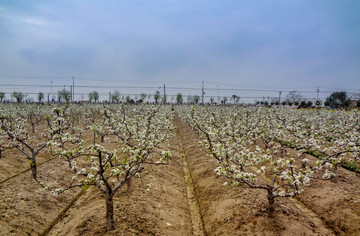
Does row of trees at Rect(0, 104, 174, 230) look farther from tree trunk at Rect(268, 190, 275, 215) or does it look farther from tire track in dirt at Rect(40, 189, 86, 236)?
tree trunk at Rect(268, 190, 275, 215)

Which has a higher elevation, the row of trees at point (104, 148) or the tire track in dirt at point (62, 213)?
the row of trees at point (104, 148)

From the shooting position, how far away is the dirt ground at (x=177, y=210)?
970 centimetres

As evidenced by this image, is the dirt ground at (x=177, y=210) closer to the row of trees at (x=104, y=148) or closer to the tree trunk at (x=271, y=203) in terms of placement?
the tree trunk at (x=271, y=203)

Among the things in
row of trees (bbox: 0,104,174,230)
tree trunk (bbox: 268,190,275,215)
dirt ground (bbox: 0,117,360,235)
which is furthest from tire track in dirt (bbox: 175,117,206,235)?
tree trunk (bbox: 268,190,275,215)

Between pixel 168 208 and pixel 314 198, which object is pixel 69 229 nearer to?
pixel 168 208

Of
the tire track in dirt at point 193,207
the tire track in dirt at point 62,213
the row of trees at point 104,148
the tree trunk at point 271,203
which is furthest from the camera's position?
the tire track in dirt at point 193,207

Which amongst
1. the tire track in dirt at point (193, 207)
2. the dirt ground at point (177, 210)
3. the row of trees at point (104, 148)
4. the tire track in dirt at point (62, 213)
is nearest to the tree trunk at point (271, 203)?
the dirt ground at point (177, 210)

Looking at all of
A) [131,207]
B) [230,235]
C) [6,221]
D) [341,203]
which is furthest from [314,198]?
[6,221]

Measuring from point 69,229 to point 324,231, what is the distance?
35.4 feet

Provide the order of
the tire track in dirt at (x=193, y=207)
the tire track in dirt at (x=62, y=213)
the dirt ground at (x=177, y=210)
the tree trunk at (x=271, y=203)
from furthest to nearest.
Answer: the tire track in dirt at (x=193, y=207)
the tire track in dirt at (x=62, y=213)
the tree trunk at (x=271, y=203)
the dirt ground at (x=177, y=210)

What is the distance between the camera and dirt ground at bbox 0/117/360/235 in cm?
970

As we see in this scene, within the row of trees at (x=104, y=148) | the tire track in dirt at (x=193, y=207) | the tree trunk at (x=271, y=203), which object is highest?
the row of trees at (x=104, y=148)

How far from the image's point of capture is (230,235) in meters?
9.70

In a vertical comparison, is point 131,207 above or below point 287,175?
below
